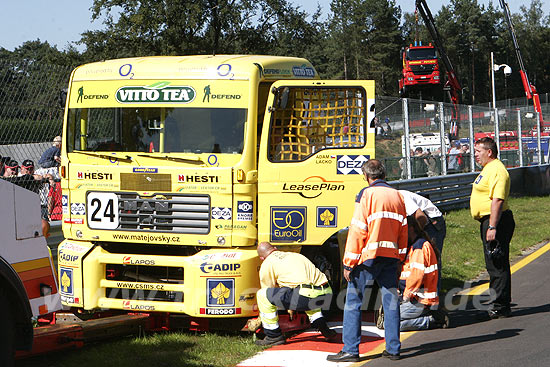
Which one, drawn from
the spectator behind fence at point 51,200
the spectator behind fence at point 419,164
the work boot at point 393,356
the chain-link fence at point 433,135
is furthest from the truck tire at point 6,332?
the spectator behind fence at point 419,164

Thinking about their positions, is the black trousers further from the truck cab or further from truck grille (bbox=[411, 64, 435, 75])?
truck grille (bbox=[411, 64, 435, 75])

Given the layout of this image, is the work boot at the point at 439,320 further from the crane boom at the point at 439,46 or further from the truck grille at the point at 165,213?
the crane boom at the point at 439,46

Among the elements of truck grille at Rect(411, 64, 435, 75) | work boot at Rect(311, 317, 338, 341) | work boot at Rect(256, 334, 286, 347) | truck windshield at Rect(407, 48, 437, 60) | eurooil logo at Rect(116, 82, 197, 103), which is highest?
truck windshield at Rect(407, 48, 437, 60)

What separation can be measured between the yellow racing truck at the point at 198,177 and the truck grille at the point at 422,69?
42.4 metres

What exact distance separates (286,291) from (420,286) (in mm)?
1527

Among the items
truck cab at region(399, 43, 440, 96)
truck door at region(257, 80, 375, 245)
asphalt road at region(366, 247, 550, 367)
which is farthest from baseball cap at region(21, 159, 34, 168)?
truck cab at region(399, 43, 440, 96)

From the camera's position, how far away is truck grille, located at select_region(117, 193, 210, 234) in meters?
7.75

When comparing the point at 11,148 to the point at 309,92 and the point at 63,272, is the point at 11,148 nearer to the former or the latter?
the point at 63,272

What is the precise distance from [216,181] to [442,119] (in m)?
12.3

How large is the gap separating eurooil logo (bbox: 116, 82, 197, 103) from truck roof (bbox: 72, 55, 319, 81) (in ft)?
0.36

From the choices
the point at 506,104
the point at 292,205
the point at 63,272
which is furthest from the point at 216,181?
the point at 506,104

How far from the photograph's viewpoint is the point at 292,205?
788cm

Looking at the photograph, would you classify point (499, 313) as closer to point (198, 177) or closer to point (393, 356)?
point (393, 356)

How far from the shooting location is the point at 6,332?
17.7 feet
